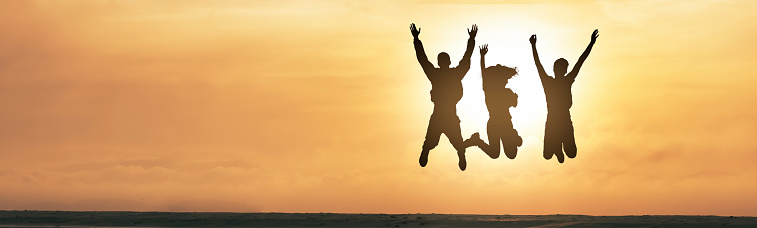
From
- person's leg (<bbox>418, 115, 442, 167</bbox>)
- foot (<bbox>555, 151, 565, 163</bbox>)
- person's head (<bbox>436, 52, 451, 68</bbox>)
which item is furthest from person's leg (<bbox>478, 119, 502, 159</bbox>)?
person's head (<bbox>436, 52, 451, 68</bbox>)

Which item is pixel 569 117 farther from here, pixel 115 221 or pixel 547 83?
pixel 115 221

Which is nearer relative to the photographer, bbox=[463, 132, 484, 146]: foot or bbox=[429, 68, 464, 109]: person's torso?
bbox=[429, 68, 464, 109]: person's torso

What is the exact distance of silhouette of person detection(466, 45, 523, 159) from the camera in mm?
23562

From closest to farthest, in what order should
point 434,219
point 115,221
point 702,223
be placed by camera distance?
1. point 702,223
2. point 434,219
3. point 115,221

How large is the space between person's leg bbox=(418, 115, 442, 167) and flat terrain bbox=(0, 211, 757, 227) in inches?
956

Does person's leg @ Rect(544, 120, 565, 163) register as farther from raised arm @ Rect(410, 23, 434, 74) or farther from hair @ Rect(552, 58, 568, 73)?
raised arm @ Rect(410, 23, 434, 74)

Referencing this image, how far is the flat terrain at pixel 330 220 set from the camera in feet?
158

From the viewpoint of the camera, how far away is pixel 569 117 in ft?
78.3

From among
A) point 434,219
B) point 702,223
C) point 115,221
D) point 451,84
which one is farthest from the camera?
point 115,221

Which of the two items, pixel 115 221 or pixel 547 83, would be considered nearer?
pixel 547 83

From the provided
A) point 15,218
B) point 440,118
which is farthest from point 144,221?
point 440,118

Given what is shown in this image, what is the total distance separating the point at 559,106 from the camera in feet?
77.5

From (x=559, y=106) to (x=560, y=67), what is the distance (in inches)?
37.1

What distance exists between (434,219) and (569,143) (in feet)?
96.2
